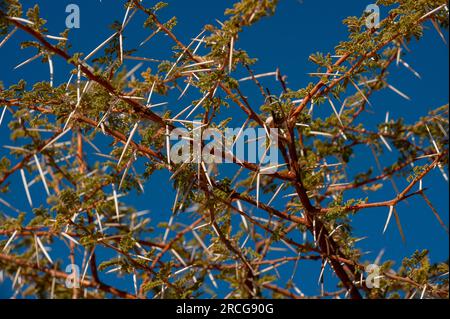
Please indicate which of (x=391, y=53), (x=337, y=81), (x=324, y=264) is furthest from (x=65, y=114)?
(x=391, y=53)

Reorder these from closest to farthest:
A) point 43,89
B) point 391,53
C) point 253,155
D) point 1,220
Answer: point 43,89 < point 253,155 < point 1,220 < point 391,53

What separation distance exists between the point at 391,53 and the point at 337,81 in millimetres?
995

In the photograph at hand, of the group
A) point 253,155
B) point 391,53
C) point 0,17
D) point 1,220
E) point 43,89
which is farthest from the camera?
point 391,53

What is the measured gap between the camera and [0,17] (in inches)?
85.8

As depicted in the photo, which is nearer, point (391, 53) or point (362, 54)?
point (362, 54)

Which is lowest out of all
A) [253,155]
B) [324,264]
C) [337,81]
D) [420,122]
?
[324,264]
